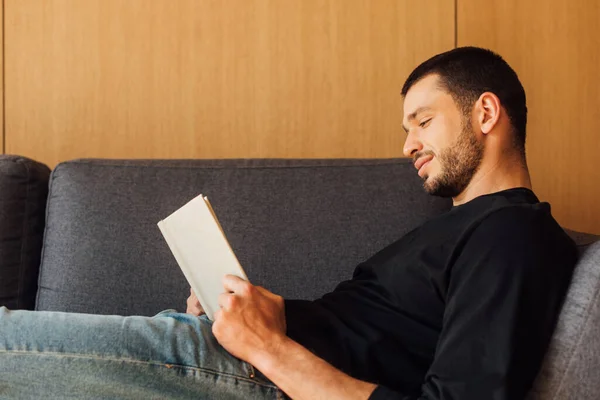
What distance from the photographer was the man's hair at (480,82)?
1.27m

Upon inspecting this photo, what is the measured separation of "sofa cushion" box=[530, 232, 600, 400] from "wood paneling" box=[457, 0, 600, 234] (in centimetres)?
112

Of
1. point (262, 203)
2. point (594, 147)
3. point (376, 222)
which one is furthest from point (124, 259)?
point (594, 147)

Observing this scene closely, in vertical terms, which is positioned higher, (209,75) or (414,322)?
(209,75)

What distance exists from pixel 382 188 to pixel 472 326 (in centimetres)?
70

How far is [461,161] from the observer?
124cm

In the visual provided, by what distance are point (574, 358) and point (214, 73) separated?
1.34 m

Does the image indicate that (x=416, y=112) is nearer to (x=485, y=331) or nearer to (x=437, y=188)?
(x=437, y=188)

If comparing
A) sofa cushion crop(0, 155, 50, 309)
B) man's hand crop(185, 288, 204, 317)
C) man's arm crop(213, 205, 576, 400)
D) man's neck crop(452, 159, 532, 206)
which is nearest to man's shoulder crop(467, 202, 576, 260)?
man's arm crop(213, 205, 576, 400)

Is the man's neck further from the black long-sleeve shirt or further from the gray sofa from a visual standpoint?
the gray sofa

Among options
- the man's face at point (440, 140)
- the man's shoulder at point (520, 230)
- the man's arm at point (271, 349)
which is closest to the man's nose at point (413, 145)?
the man's face at point (440, 140)

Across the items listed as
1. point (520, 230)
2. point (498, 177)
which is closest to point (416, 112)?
point (498, 177)

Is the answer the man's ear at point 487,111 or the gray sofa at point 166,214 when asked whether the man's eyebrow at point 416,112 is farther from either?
the gray sofa at point 166,214

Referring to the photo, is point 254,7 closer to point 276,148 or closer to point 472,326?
point 276,148

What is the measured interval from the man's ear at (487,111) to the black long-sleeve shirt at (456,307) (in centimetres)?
15
